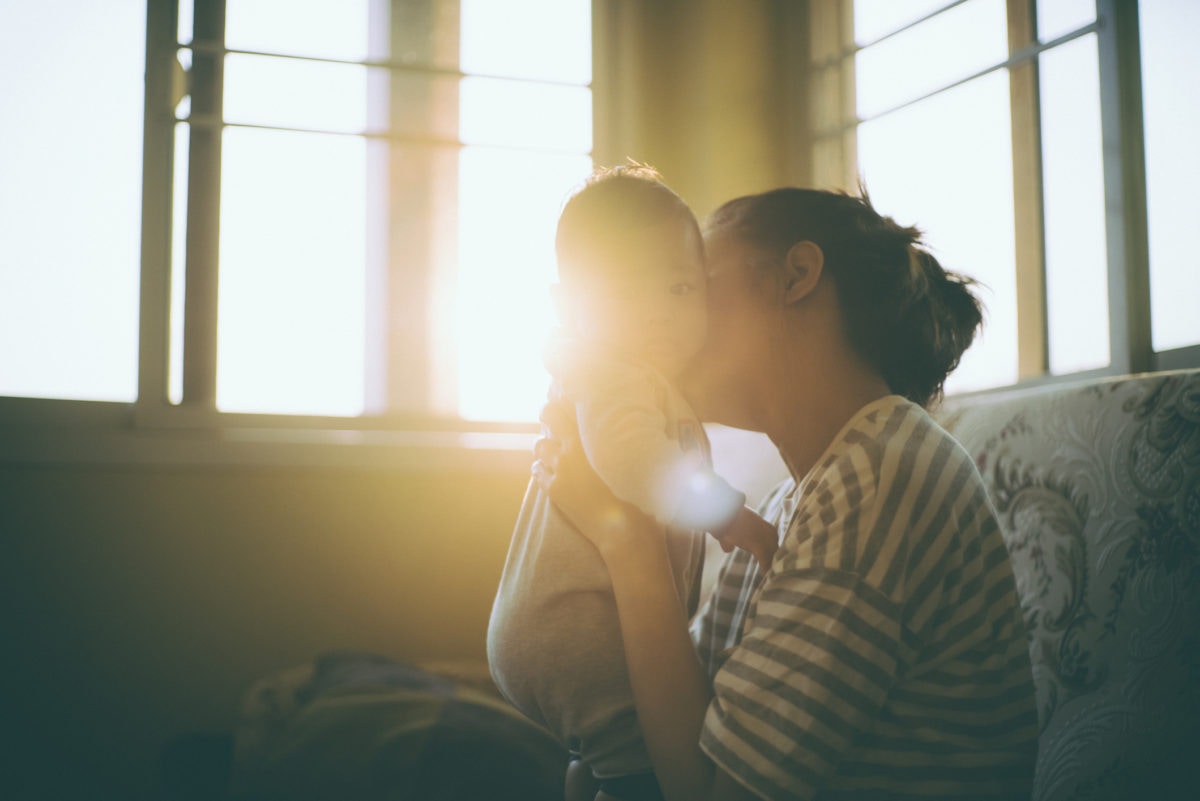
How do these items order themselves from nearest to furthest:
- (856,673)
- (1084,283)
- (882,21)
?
(856,673)
(1084,283)
(882,21)

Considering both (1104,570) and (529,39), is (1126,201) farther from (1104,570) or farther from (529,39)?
(529,39)

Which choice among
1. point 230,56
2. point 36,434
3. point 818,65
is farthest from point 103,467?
point 818,65

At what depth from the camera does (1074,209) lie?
1.98 m

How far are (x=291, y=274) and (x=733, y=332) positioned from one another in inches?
67.1

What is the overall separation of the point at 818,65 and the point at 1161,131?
1.20 metres

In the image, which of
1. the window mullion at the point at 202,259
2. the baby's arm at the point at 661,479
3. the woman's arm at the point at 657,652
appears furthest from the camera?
the window mullion at the point at 202,259

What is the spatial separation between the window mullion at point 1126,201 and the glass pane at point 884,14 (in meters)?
0.67

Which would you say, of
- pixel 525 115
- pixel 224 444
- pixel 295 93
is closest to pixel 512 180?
pixel 525 115

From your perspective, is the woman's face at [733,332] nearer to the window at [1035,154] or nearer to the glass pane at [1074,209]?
the window at [1035,154]

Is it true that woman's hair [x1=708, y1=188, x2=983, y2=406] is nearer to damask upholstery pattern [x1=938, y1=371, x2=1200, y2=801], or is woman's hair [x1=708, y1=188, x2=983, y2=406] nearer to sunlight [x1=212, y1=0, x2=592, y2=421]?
damask upholstery pattern [x1=938, y1=371, x2=1200, y2=801]

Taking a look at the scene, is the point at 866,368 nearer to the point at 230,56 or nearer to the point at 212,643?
the point at 212,643

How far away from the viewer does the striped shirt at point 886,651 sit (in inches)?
29.0

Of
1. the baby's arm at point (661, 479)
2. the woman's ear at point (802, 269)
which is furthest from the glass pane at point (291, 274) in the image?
the woman's ear at point (802, 269)

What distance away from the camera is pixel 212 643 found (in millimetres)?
2215
